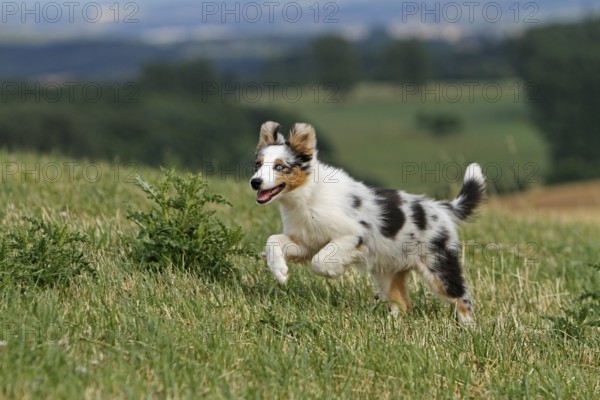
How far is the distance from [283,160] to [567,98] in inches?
3146

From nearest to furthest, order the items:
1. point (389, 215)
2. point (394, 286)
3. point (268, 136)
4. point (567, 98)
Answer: point (268, 136) < point (389, 215) < point (394, 286) < point (567, 98)

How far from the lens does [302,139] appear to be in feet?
25.1

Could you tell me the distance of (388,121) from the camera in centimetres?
10988

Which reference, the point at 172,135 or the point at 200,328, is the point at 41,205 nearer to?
the point at 200,328

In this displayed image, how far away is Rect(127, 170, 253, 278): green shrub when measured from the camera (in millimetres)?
7871

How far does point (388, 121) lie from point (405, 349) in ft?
342

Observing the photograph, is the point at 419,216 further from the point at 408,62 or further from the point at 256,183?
the point at 408,62

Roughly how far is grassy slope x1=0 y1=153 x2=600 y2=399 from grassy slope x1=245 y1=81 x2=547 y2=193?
215 feet

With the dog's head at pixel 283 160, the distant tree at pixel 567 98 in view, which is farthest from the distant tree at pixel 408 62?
the dog's head at pixel 283 160

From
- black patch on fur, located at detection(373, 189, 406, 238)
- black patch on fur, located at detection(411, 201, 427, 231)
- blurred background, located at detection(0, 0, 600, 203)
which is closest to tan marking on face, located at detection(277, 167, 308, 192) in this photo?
black patch on fur, located at detection(373, 189, 406, 238)

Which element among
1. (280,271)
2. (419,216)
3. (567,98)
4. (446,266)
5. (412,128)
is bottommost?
(412,128)

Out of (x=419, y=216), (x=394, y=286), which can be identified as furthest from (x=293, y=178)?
(x=394, y=286)

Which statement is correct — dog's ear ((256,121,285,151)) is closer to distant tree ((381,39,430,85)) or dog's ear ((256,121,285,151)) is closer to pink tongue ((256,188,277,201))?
pink tongue ((256,188,277,201))

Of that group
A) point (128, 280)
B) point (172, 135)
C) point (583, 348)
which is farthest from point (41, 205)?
point (172, 135)
